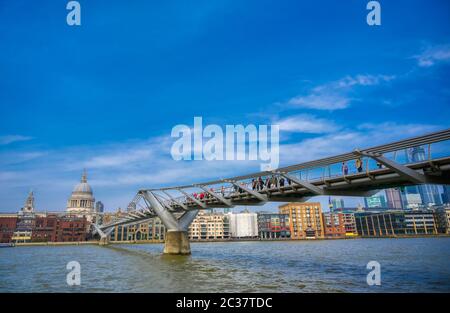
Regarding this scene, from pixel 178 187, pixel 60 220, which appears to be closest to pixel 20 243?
pixel 60 220

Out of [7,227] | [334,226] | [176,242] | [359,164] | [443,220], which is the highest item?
[359,164]

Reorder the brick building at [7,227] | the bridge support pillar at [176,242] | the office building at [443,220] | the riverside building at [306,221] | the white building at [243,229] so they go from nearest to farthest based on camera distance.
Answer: the bridge support pillar at [176,242] → the brick building at [7,227] → the office building at [443,220] → the riverside building at [306,221] → the white building at [243,229]

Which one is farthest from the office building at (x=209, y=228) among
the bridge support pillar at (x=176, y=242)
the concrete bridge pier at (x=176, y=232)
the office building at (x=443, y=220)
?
the bridge support pillar at (x=176, y=242)

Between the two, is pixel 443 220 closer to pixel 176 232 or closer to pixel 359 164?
pixel 176 232

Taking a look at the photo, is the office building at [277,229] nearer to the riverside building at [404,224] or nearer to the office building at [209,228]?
the office building at [209,228]

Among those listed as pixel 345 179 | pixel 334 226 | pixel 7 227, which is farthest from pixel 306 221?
pixel 345 179

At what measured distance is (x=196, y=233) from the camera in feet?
616

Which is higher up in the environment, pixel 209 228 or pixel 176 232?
pixel 176 232

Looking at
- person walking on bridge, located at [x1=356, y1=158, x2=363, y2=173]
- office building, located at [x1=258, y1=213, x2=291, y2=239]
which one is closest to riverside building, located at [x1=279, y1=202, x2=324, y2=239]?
office building, located at [x1=258, y1=213, x2=291, y2=239]

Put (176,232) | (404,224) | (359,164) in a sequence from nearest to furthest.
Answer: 1. (359,164)
2. (176,232)
3. (404,224)

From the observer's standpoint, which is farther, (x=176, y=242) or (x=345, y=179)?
(x=176, y=242)

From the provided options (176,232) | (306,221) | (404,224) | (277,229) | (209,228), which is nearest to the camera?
(176,232)
